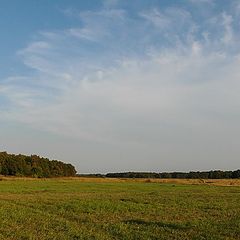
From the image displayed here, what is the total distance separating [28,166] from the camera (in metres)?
147

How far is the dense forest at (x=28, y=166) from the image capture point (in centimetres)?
14450

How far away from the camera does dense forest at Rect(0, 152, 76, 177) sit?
5689 inches

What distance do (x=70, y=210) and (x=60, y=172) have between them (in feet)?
453

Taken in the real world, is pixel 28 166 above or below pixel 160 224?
above

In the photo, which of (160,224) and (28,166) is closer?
(160,224)

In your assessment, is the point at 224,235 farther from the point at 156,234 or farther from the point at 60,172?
the point at 60,172

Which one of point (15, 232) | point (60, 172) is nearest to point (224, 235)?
point (15, 232)

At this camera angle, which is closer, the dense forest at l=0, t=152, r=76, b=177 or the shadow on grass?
the shadow on grass

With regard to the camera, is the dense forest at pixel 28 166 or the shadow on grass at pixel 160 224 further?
the dense forest at pixel 28 166

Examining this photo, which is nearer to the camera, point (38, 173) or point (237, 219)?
point (237, 219)

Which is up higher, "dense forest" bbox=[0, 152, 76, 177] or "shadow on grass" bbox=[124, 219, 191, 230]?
"dense forest" bbox=[0, 152, 76, 177]

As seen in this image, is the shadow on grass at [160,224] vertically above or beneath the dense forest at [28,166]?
beneath

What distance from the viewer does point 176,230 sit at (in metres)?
20.2

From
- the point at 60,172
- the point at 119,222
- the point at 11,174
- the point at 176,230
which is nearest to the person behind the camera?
the point at 176,230
